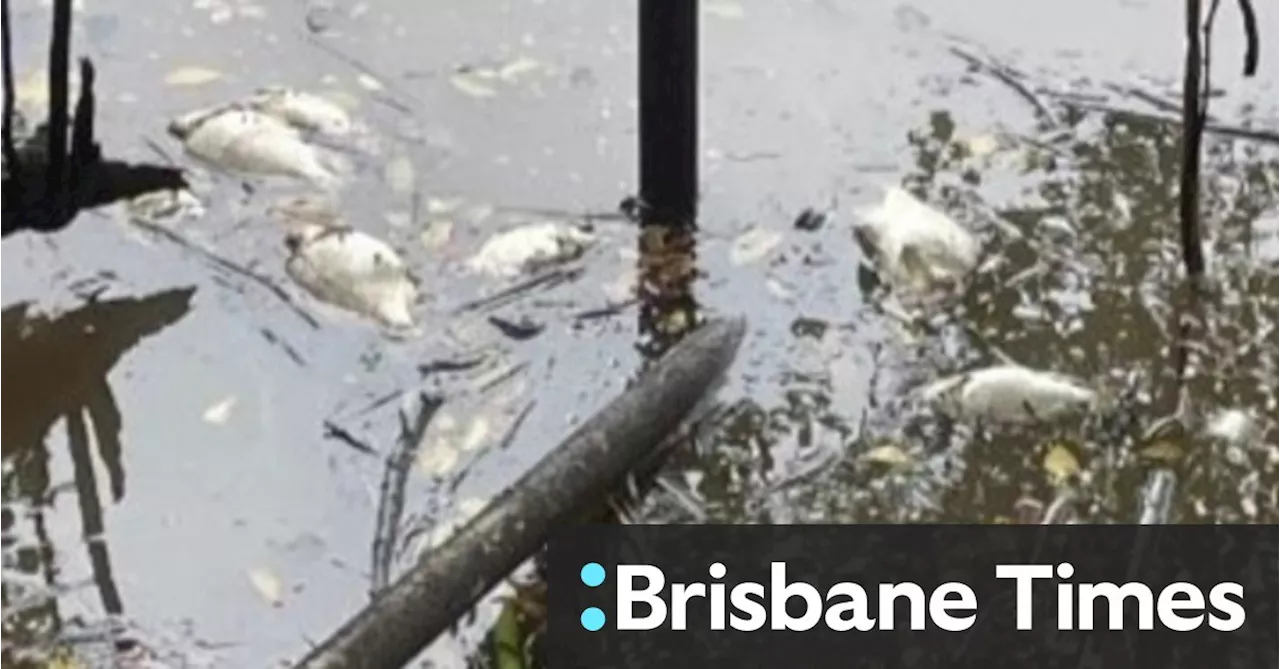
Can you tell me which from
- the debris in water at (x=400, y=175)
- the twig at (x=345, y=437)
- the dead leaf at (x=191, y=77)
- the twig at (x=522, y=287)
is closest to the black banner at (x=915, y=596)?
the twig at (x=345, y=437)

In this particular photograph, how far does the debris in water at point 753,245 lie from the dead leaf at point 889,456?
1.25 feet

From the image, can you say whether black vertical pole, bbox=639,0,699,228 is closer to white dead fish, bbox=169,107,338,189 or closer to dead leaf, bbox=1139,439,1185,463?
white dead fish, bbox=169,107,338,189

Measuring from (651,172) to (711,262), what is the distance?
15 centimetres

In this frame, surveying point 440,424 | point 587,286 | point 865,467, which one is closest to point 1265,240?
point 865,467

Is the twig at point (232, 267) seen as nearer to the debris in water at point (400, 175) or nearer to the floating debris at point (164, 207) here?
the floating debris at point (164, 207)

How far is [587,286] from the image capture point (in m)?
2.85

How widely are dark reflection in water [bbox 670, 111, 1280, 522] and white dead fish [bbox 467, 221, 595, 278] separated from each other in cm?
33

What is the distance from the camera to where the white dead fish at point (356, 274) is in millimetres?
2783

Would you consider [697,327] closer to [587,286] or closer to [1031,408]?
[587,286]

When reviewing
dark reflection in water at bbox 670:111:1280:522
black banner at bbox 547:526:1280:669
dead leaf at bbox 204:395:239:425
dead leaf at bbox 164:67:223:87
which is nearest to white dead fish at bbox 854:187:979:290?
dark reflection in water at bbox 670:111:1280:522

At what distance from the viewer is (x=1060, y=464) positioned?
2.59 meters

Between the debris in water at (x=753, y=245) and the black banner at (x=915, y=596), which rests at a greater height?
the debris in water at (x=753, y=245)

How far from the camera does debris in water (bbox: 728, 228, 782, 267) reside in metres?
2.89

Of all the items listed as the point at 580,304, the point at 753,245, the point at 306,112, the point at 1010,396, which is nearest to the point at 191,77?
the point at 306,112
